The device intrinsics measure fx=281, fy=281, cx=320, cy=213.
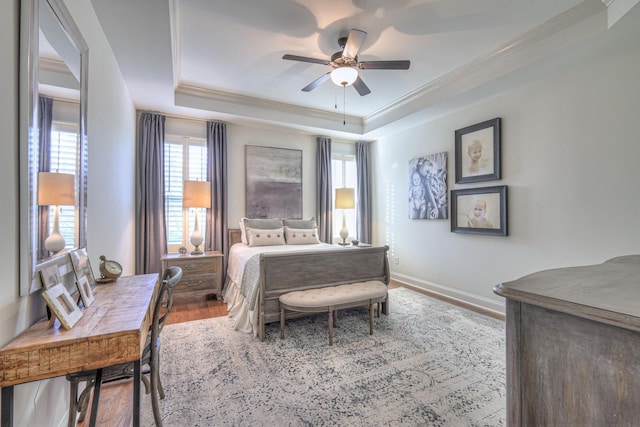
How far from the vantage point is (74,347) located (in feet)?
3.42

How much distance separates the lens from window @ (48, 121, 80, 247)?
1388 millimetres

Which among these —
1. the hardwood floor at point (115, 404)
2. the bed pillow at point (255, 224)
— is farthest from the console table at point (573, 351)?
the bed pillow at point (255, 224)

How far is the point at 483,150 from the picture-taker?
3760 mm

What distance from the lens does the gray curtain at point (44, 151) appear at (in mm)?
1255

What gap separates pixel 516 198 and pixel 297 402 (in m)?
3.30

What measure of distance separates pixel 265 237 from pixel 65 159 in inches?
117

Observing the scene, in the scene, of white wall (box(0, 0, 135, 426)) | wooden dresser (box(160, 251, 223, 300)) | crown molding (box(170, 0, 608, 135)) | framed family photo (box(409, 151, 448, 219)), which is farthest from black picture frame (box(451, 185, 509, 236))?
white wall (box(0, 0, 135, 426))

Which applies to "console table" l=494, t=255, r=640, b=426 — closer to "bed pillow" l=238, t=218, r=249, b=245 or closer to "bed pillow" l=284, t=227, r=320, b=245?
"bed pillow" l=284, t=227, r=320, b=245

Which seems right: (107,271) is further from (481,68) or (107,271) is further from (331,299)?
A: (481,68)

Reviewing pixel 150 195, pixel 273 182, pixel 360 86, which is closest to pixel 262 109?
pixel 273 182

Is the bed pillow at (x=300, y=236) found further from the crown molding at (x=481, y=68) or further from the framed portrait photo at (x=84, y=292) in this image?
the framed portrait photo at (x=84, y=292)

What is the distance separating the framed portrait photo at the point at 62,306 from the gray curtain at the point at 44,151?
0.67 feet

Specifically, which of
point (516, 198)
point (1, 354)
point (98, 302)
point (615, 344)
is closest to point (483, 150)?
point (516, 198)

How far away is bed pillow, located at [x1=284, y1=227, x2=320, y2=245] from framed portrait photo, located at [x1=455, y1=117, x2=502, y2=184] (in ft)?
7.84
